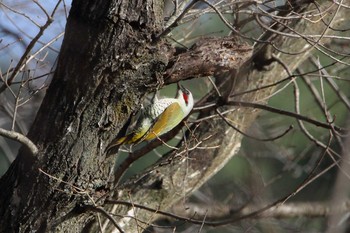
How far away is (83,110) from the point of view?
11.4 feet

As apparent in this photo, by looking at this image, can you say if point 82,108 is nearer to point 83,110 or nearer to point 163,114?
point 83,110

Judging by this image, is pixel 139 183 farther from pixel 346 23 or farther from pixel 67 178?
pixel 346 23

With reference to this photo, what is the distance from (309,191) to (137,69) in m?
5.39

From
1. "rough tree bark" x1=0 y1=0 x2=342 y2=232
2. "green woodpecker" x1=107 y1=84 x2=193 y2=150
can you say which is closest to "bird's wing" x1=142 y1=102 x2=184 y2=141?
"green woodpecker" x1=107 y1=84 x2=193 y2=150

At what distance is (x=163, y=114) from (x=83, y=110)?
3.51ft

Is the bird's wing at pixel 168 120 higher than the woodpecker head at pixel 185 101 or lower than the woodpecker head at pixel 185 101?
lower

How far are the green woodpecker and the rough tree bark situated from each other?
718 millimetres

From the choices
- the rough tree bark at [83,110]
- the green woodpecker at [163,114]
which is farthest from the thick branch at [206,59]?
the green woodpecker at [163,114]

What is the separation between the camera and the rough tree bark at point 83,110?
11.2ft

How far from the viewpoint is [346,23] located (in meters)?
5.61

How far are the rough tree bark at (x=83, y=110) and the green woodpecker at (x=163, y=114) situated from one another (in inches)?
28.3

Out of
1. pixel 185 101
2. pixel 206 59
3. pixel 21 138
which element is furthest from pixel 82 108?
pixel 185 101

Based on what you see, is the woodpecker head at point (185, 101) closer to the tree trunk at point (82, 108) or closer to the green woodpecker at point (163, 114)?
the green woodpecker at point (163, 114)

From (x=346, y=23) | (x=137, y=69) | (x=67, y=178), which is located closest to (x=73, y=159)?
(x=67, y=178)
